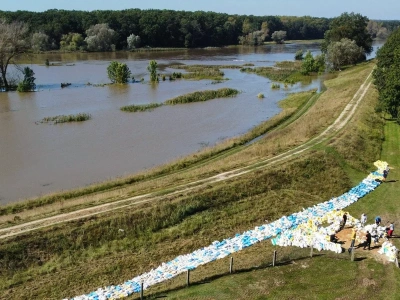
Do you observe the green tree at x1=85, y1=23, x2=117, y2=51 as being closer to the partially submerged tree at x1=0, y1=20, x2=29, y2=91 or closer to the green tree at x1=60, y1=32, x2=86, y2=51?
the green tree at x1=60, y1=32, x2=86, y2=51

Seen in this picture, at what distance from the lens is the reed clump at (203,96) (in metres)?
75.4

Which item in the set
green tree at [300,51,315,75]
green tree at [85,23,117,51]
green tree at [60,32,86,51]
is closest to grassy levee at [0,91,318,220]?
green tree at [300,51,315,75]

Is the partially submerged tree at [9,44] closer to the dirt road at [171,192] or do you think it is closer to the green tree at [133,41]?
the dirt road at [171,192]

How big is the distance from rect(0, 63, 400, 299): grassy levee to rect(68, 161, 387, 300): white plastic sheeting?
69cm

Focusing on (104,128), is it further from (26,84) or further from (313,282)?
(313,282)

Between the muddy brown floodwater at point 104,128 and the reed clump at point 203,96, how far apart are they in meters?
2.28

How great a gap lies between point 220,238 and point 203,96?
173 feet

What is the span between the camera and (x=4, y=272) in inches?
974

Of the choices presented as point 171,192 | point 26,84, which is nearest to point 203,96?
point 26,84

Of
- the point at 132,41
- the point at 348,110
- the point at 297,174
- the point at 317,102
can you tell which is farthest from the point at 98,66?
the point at 297,174

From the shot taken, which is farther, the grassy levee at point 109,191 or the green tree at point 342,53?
the green tree at point 342,53

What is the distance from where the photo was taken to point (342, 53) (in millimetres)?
107250

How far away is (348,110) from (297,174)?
24626 mm

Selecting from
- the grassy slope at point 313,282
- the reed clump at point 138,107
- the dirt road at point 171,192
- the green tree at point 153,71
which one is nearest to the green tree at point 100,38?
the green tree at point 153,71
